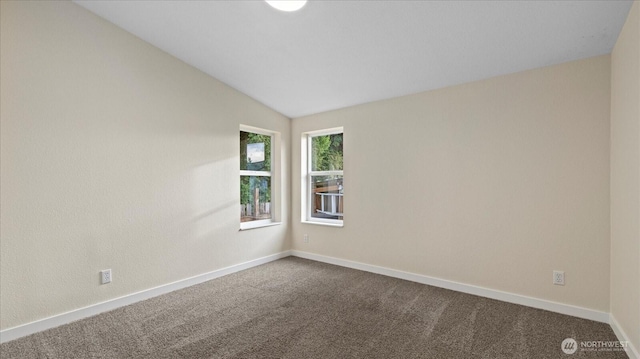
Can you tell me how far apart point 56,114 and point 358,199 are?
3.15m

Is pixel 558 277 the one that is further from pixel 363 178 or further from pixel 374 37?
pixel 374 37

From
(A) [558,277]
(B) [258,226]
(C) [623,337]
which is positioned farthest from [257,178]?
(C) [623,337]

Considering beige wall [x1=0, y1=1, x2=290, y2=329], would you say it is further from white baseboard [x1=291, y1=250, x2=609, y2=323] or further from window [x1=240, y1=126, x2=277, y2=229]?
white baseboard [x1=291, y1=250, x2=609, y2=323]

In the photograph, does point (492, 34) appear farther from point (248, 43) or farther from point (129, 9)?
point (129, 9)

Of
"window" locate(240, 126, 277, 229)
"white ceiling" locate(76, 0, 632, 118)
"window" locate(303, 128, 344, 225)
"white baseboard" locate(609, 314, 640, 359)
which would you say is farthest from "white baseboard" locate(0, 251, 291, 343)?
"white baseboard" locate(609, 314, 640, 359)

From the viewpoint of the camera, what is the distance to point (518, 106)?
276 centimetres

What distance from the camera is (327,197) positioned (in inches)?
175

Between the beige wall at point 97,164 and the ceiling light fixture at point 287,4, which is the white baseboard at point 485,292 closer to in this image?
the beige wall at point 97,164

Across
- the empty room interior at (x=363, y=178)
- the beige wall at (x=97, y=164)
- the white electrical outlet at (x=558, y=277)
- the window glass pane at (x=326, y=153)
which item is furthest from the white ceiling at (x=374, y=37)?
the white electrical outlet at (x=558, y=277)

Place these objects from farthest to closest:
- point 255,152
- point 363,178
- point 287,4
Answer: point 255,152, point 363,178, point 287,4

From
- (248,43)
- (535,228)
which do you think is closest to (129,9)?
(248,43)

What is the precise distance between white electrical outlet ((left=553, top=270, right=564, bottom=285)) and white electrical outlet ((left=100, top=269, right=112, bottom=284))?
3.98 metres

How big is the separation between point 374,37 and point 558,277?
262 cm

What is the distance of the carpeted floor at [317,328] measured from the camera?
6.60ft
